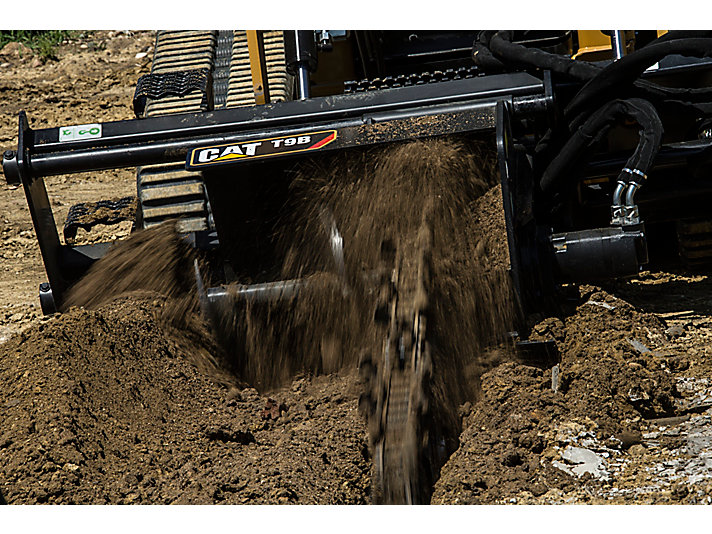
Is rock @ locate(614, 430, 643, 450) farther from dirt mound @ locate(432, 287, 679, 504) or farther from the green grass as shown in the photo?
the green grass

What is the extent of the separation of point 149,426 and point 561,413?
1.41 meters

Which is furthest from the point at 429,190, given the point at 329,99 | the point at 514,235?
the point at 329,99

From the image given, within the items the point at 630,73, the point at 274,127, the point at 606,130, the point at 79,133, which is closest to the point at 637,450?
the point at 606,130

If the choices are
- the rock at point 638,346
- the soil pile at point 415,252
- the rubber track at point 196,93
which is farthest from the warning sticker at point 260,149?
the rock at point 638,346

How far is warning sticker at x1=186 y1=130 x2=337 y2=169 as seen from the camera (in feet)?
11.2

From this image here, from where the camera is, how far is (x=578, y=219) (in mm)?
4344

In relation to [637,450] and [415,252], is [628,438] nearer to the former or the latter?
[637,450]

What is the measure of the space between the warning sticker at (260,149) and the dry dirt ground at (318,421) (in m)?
0.65

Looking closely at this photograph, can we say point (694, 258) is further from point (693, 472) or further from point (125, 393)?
point (125, 393)

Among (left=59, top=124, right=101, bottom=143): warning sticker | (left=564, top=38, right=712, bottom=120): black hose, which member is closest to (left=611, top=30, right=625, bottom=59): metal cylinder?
(left=564, top=38, right=712, bottom=120): black hose

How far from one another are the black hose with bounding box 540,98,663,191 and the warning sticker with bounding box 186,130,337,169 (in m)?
0.96

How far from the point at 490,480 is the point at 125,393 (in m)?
1.36

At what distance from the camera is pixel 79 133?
3713 mm

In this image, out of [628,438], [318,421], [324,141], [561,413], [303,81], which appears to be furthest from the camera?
[303,81]
